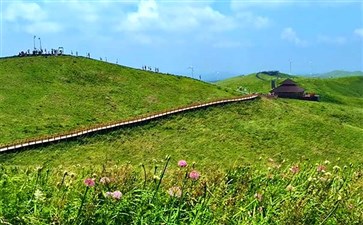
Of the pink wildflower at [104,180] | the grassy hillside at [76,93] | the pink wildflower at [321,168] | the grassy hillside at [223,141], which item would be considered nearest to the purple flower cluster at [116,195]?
the pink wildflower at [104,180]

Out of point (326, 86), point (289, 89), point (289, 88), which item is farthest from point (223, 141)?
point (326, 86)

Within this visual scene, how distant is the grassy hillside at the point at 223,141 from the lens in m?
48.5

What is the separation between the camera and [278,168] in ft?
36.4

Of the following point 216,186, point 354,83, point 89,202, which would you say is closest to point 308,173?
point 216,186

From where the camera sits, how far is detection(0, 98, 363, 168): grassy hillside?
48.5 metres

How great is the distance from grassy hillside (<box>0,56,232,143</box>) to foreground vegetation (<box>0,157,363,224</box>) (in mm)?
45811

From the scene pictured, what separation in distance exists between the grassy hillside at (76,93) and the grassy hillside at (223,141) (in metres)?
7.87

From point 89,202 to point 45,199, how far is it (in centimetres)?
78

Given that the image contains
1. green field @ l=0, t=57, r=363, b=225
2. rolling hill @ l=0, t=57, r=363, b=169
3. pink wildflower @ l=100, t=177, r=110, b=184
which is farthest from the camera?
rolling hill @ l=0, t=57, r=363, b=169

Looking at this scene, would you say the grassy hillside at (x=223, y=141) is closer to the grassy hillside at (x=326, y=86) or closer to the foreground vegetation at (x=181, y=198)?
the foreground vegetation at (x=181, y=198)

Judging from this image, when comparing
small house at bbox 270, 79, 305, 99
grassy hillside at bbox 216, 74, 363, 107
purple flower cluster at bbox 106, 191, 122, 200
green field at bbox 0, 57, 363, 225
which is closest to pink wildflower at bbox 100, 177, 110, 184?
green field at bbox 0, 57, 363, 225

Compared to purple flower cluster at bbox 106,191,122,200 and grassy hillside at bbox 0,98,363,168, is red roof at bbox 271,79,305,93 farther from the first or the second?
purple flower cluster at bbox 106,191,122,200

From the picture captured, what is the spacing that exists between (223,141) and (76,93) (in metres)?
26.2

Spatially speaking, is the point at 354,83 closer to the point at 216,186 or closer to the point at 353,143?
the point at 353,143
